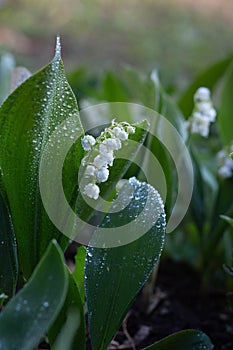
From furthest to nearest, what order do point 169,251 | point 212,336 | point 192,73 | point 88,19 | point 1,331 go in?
point 88,19 → point 192,73 → point 169,251 → point 212,336 → point 1,331

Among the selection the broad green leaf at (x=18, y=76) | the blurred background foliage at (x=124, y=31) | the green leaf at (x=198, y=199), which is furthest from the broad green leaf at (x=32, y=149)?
the blurred background foliage at (x=124, y=31)

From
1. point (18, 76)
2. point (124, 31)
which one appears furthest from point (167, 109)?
point (124, 31)

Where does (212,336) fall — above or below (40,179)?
below

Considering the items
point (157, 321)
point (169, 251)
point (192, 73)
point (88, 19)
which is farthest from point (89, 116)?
point (88, 19)

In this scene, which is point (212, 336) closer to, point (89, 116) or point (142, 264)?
point (142, 264)

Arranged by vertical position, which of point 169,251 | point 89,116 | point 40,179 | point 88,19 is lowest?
Result: point 88,19

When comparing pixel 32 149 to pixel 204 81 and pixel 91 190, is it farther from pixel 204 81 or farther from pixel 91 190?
pixel 204 81

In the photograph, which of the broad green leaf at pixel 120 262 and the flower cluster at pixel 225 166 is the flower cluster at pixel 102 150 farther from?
the flower cluster at pixel 225 166

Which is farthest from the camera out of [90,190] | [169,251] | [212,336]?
[169,251]

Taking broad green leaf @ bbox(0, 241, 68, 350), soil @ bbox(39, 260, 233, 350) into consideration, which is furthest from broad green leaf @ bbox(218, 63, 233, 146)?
broad green leaf @ bbox(0, 241, 68, 350)
